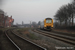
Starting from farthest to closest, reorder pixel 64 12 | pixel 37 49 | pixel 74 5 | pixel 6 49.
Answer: pixel 64 12 < pixel 74 5 < pixel 6 49 < pixel 37 49

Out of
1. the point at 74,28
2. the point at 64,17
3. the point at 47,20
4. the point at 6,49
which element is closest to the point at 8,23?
the point at 64,17

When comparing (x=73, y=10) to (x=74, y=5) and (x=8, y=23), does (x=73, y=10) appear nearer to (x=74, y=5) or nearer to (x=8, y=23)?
(x=74, y=5)

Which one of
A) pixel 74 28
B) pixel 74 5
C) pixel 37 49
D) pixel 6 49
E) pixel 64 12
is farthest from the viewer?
pixel 64 12

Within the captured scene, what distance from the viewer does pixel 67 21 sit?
114ft

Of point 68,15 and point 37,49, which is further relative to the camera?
point 68,15

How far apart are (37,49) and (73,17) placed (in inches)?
1105

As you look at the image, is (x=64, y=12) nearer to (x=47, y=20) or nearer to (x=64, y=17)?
(x=64, y=17)

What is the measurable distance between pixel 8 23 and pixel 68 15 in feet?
183

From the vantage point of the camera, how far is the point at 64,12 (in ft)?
111

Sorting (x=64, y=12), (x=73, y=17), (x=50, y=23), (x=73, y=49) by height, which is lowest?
(x=73, y=49)

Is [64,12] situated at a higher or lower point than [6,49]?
higher

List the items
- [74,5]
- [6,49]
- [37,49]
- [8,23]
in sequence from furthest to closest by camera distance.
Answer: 1. [8,23]
2. [74,5]
3. [6,49]
4. [37,49]

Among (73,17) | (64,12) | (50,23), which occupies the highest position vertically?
(64,12)

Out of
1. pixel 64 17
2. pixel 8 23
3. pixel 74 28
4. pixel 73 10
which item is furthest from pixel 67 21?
pixel 8 23
